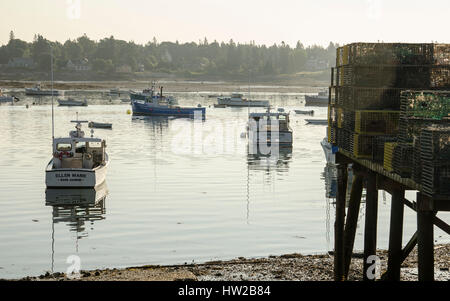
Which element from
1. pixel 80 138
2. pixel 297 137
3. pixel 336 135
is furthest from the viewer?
pixel 297 137

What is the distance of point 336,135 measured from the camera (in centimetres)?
2462

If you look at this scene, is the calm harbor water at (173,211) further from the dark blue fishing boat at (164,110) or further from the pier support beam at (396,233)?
the dark blue fishing boat at (164,110)

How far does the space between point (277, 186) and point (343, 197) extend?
79.2 feet

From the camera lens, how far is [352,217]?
74.0 ft

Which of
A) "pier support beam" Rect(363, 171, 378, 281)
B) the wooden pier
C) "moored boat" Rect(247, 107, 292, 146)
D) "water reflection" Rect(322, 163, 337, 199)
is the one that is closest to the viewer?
the wooden pier

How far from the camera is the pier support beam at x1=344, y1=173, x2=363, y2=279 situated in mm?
22328

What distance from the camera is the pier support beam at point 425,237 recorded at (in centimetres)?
1598

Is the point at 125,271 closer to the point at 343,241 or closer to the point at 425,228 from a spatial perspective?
the point at 343,241

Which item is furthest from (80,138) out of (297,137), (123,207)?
(297,137)

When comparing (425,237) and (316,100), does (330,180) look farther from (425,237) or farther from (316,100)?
(316,100)

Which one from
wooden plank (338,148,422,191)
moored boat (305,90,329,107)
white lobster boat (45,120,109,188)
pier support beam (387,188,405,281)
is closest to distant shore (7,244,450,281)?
pier support beam (387,188,405,281)

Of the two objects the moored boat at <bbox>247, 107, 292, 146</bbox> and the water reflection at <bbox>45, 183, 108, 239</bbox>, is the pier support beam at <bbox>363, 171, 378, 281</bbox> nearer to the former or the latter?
the water reflection at <bbox>45, 183, 108, 239</bbox>

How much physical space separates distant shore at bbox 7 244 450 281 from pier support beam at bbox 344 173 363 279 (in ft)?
2.54

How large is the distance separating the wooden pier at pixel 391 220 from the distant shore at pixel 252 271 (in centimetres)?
134
